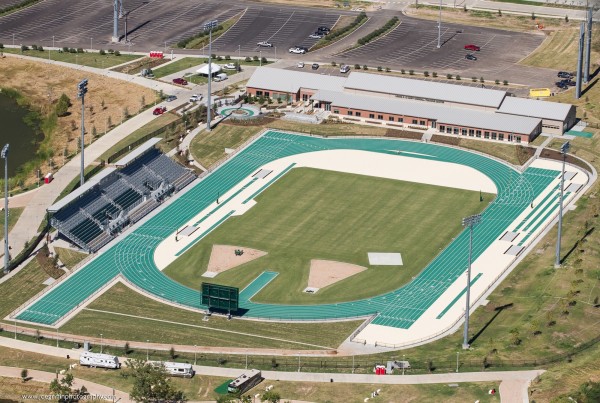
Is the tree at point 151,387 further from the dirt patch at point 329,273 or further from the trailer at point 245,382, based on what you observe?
the dirt patch at point 329,273

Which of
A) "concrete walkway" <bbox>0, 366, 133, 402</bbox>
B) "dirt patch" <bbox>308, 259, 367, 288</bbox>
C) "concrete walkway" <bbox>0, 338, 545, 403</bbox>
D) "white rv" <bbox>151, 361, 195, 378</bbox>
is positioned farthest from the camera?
"dirt patch" <bbox>308, 259, 367, 288</bbox>

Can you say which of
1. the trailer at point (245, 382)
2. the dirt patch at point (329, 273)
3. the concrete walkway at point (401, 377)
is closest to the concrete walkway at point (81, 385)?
the concrete walkway at point (401, 377)

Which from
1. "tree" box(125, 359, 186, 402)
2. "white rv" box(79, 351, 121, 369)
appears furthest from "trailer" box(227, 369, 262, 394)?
"white rv" box(79, 351, 121, 369)

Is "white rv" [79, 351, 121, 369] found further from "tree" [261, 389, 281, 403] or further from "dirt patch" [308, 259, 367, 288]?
"dirt patch" [308, 259, 367, 288]

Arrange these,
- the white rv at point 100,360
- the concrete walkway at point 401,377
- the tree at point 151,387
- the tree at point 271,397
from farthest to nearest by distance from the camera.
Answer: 1. the white rv at point 100,360
2. the concrete walkway at point 401,377
3. the tree at point 151,387
4. the tree at point 271,397

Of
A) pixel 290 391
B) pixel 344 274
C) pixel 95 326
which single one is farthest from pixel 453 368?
pixel 95 326

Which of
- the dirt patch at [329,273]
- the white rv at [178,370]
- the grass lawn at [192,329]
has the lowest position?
the grass lawn at [192,329]
